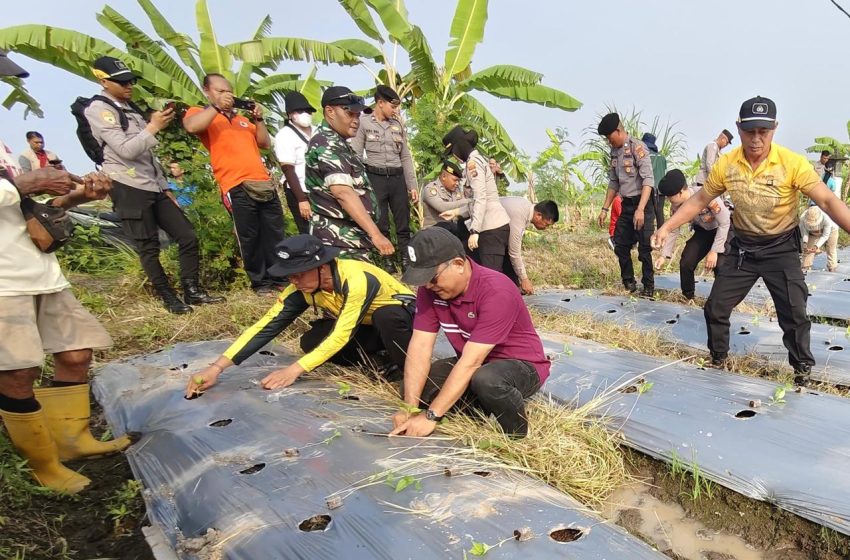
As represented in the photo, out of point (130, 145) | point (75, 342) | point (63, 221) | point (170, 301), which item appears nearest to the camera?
point (63, 221)

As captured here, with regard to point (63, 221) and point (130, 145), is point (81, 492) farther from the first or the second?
point (130, 145)

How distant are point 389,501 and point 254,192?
312cm

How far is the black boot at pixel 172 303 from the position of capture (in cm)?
403

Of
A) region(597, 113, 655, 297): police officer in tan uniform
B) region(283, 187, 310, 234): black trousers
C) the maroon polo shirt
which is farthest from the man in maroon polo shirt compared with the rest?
region(597, 113, 655, 297): police officer in tan uniform

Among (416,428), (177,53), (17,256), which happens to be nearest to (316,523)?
(416,428)

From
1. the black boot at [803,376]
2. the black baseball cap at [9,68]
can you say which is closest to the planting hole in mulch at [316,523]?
the black baseball cap at [9,68]

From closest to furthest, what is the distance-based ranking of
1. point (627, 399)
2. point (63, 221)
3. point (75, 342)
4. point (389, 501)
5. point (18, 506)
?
1. point (389, 501)
2. point (18, 506)
3. point (63, 221)
4. point (75, 342)
5. point (627, 399)

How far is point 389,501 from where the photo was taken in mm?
1606

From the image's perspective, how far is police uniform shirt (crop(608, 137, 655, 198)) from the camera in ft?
15.9

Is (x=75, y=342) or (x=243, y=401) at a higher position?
(x=75, y=342)

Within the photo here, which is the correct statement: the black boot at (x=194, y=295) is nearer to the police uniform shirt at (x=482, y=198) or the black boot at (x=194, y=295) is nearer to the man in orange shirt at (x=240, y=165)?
the man in orange shirt at (x=240, y=165)

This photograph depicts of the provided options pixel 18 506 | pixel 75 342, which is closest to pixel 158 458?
pixel 18 506

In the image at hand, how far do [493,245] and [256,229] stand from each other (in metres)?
2.02

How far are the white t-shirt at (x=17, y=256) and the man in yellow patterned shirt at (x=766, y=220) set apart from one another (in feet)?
10.3
